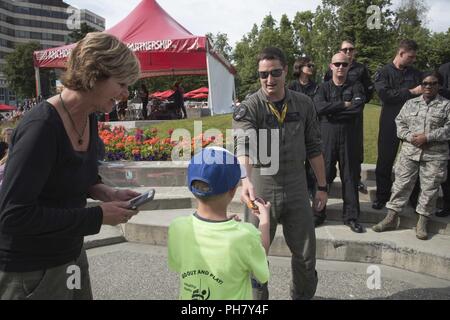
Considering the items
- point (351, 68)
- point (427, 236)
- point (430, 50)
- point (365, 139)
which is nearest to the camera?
point (427, 236)

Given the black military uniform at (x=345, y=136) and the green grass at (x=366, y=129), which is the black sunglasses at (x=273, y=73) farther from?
the green grass at (x=366, y=129)

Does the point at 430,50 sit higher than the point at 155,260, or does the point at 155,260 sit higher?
the point at 430,50

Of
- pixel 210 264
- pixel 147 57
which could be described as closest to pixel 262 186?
pixel 210 264

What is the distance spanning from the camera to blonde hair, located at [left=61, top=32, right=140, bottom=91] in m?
1.71

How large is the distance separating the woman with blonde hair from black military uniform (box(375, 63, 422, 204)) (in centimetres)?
419

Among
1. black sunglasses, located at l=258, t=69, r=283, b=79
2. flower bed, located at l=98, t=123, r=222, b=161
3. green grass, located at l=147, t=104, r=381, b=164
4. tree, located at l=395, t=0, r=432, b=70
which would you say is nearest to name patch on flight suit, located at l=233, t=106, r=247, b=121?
black sunglasses, located at l=258, t=69, r=283, b=79

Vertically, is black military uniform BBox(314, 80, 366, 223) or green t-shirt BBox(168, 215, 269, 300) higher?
black military uniform BBox(314, 80, 366, 223)

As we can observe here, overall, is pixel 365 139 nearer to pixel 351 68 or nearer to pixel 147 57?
pixel 351 68

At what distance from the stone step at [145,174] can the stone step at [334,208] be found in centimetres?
17

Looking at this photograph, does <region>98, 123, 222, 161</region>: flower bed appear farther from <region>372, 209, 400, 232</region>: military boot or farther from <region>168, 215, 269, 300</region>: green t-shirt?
<region>168, 215, 269, 300</region>: green t-shirt

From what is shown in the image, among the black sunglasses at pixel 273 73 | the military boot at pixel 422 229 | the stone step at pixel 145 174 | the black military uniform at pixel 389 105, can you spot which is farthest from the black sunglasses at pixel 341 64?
the stone step at pixel 145 174

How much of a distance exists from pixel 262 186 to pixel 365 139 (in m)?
6.44

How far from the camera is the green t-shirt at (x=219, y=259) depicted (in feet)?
6.28
